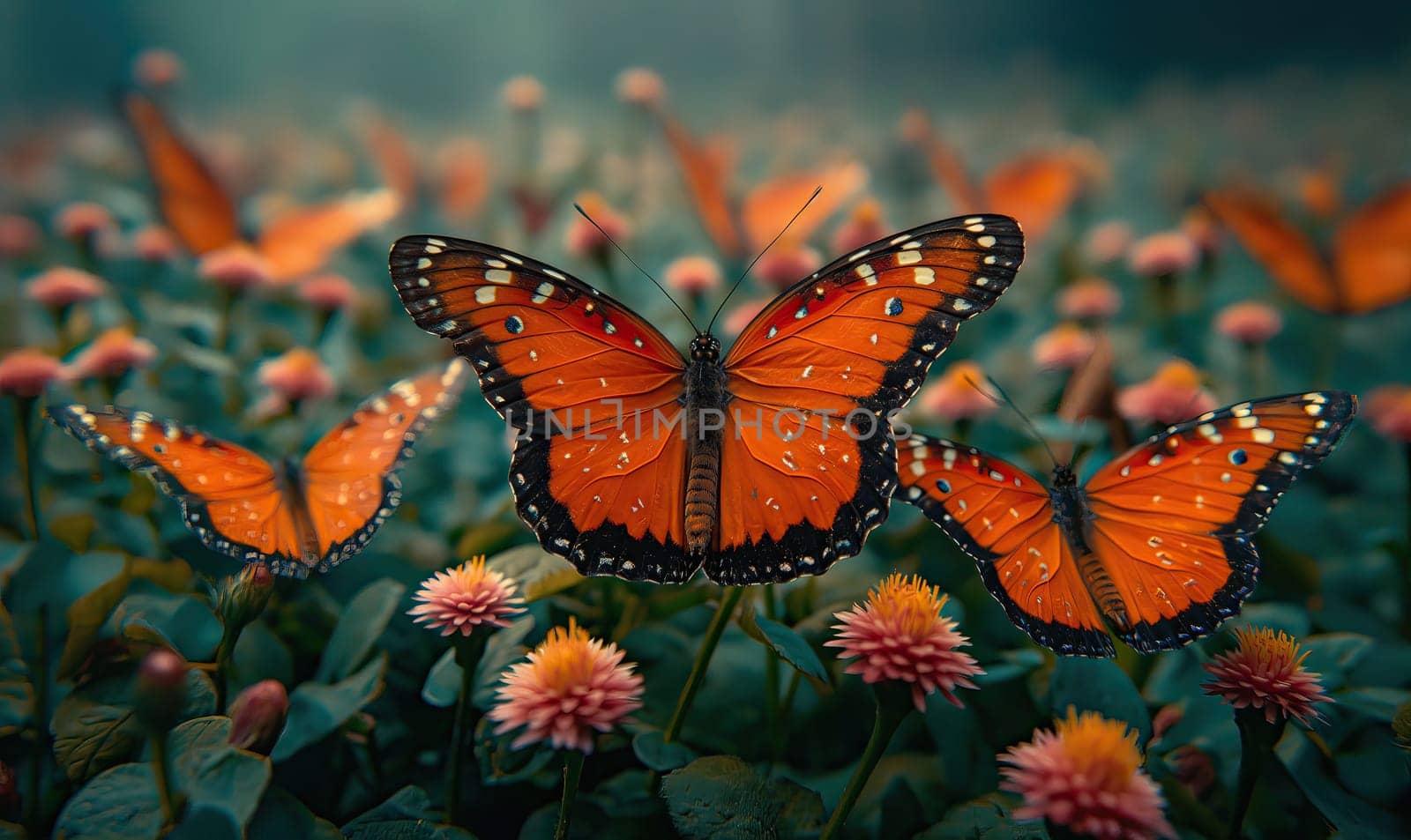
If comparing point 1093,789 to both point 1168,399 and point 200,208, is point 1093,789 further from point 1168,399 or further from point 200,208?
point 200,208

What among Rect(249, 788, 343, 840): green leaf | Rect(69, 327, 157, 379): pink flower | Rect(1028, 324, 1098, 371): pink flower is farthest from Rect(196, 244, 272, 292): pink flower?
Rect(1028, 324, 1098, 371): pink flower

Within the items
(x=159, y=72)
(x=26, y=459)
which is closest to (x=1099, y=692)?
(x=26, y=459)

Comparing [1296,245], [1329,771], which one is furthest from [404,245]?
[1296,245]

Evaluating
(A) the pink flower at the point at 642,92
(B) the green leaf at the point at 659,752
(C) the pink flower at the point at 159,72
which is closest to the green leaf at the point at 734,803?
(B) the green leaf at the point at 659,752

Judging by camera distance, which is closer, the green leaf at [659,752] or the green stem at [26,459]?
the green leaf at [659,752]

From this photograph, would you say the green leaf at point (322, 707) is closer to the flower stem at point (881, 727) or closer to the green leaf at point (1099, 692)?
the flower stem at point (881, 727)

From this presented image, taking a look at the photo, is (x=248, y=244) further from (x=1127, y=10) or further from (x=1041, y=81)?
(x=1127, y=10)
